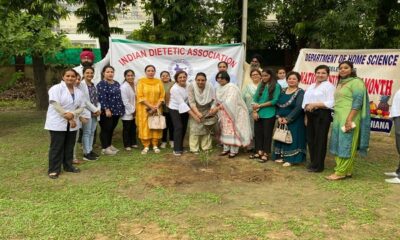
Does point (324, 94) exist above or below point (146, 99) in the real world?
above

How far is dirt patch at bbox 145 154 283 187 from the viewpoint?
16.4ft

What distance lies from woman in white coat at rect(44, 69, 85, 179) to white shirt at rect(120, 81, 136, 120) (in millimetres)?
1027

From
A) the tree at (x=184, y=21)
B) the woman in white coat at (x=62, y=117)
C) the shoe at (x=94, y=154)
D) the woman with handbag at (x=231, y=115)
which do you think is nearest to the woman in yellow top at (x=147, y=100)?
the shoe at (x=94, y=154)

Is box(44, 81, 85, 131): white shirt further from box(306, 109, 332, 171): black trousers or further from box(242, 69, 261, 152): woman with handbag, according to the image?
box(306, 109, 332, 171): black trousers

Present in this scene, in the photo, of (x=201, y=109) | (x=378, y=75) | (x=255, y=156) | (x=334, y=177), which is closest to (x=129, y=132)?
(x=201, y=109)

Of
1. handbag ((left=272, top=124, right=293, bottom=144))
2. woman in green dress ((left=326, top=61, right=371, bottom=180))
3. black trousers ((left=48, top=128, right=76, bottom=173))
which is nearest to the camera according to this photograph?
woman in green dress ((left=326, top=61, right=371, bottom=180))

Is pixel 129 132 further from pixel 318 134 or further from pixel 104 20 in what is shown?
pixel 104 20

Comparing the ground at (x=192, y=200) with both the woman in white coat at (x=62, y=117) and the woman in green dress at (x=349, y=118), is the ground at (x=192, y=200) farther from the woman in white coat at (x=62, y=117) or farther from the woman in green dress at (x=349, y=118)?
the woman in green dress at (x=349, y=118)

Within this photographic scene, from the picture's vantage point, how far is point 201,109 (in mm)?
6137

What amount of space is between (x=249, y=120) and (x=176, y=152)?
3.86 ft

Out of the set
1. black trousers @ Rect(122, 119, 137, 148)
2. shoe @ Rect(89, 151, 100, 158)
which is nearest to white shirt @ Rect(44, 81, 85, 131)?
shoe @ Rect(89, 151, 100, 158)

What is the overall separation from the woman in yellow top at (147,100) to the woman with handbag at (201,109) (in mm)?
505

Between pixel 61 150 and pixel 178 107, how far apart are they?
6.06 ft

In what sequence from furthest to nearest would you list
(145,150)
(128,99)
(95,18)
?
(95,18)
(145,150)
(128,99)
